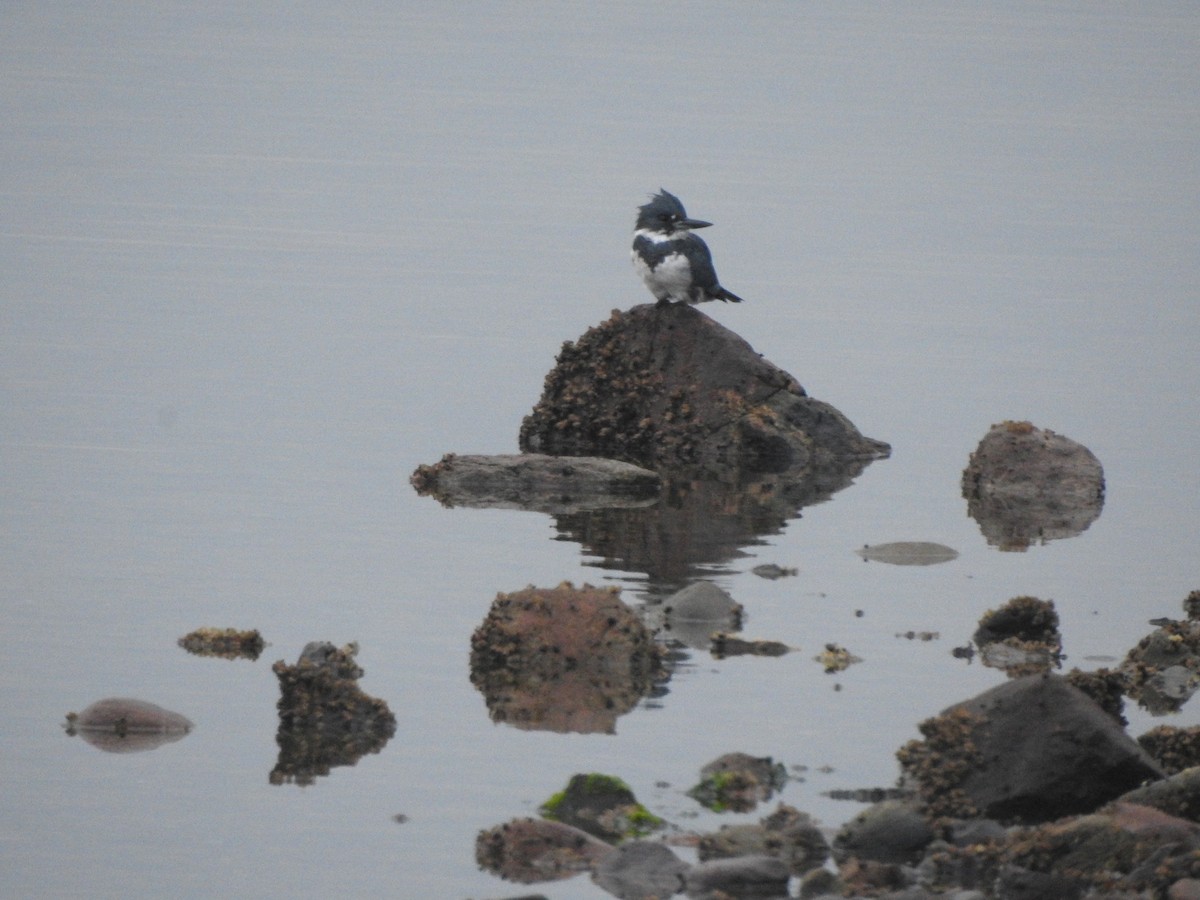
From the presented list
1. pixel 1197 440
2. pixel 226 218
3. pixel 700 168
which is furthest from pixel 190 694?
pixel 700 168

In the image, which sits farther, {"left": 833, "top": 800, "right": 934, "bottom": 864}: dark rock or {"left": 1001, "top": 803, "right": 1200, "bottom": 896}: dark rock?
{"left": 833, "top": 800, "right": 934, "bottom": 864}: dark rock

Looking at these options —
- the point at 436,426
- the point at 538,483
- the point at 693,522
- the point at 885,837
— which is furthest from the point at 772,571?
the point at 436,426

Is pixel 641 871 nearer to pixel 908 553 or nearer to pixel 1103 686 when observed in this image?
pixel 1103 686

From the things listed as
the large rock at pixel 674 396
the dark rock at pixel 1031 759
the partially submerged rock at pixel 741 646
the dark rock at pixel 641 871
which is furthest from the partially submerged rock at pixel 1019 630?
the large rock at pixel 674 396

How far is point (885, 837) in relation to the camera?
13719 mm

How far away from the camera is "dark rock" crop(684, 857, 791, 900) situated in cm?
1296

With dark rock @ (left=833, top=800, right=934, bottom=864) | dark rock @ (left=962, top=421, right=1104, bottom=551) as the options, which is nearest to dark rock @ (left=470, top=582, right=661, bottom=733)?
dark rock @ (left=833, top=800, right=934, bottom=864)

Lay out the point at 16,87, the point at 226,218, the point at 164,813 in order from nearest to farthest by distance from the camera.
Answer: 1. the point at 164,813
2. the point at 226,218
3. the point at 16,87

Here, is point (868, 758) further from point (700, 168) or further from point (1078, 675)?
point (700, 168)

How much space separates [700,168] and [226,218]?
28.9m

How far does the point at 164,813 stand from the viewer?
48.1 ft

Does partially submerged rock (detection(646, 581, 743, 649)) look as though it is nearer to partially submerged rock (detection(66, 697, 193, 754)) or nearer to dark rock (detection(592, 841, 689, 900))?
partially submerged rock (detection(66, 697, 193, 754))

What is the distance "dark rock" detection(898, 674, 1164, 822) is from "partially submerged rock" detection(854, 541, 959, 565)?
26.5ft

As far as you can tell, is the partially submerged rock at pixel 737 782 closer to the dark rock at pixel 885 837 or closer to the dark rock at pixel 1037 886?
the dark rock at pixel 885 837
